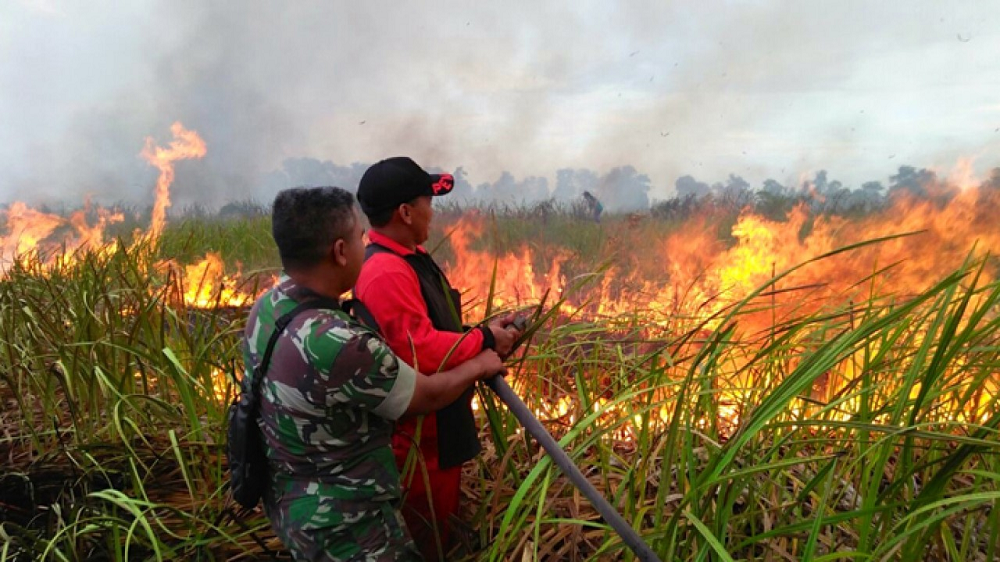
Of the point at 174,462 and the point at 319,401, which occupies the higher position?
the point at 319,401

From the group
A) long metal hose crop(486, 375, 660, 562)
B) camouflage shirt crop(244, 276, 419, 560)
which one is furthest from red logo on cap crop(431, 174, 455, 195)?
long metal hose crop(486, 375, 660, 562)

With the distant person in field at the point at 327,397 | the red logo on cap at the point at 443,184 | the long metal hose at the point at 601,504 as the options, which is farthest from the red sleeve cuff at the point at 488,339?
the red logo on cap at the point at 443,184

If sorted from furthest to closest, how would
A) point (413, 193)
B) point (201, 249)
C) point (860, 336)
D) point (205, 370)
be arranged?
point (201, 249), point (205, 370), point (413, 193), point (860, 336)

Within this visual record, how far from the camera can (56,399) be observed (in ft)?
10.7

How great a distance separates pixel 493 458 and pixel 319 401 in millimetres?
1099

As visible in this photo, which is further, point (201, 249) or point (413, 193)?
point (201, 249)

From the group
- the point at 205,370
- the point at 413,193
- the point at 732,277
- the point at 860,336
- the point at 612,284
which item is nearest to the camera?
the point at 860,336

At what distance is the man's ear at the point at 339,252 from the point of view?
157 centimetres

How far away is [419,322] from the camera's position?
1.83 meters

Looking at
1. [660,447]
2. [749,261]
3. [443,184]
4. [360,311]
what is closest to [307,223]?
[360,311]

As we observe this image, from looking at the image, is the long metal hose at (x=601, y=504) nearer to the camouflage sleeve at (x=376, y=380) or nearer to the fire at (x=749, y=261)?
the camouflage sleeve at (x=376, y=380)

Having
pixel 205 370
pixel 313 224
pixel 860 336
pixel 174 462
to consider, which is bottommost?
pixel 174 462

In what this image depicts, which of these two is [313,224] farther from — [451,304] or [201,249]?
[201,249]

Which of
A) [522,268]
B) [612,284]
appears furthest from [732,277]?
[522,268]
